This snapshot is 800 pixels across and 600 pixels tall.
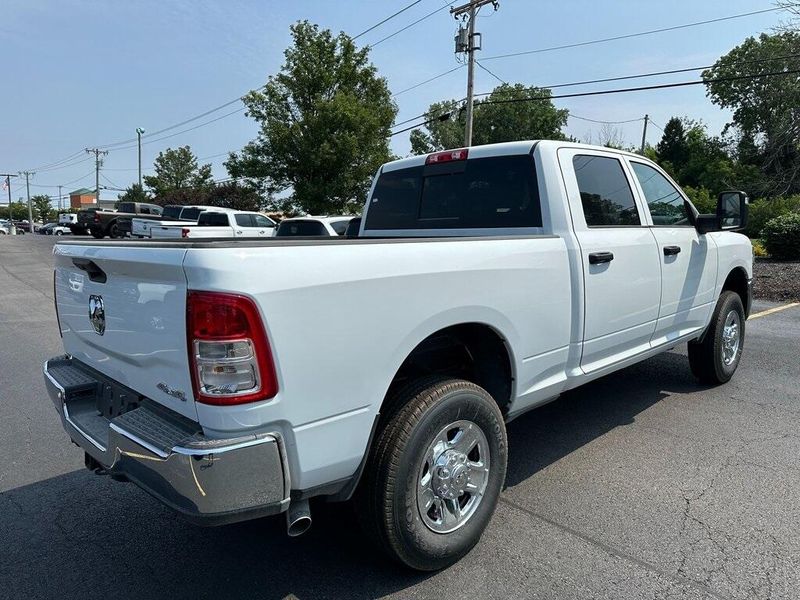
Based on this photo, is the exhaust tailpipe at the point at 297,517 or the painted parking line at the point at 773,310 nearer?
the exhaust tailpipe at the point at 297,517

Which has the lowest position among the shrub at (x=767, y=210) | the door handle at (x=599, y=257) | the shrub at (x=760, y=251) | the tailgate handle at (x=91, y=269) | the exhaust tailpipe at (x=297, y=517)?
the exhaust tailpipe at (x=297, y=517)

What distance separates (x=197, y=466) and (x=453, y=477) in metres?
1.22

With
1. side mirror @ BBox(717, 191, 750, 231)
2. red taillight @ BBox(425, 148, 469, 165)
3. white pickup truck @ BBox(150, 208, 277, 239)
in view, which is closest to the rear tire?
side mirror @ BBox(717, 191, 750, 231)

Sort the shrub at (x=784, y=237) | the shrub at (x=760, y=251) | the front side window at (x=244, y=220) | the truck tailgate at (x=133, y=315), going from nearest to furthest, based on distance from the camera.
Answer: the truck tailgate at (x=133, y=315) < the shrub at (x=784, y=237) < the shrub at (x=760, y=251) < the front side window at (x=244, y=220)

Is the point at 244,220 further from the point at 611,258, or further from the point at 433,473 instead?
the point at 433,473

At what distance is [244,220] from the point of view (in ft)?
69.0

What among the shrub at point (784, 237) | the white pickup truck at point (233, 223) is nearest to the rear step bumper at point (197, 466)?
the shrub at point (784, 237)

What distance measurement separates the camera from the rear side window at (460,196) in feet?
11.8

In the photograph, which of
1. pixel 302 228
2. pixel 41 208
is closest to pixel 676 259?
pixel 302 228

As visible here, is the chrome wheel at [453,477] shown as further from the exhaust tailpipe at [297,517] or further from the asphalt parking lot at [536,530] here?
the exhaust tailpipe at [297,517]

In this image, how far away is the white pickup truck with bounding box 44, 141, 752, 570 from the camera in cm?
196

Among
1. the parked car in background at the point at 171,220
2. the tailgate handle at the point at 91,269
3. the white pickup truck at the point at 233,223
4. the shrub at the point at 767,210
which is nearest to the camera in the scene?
A: the tailgate handle at the point at 91,269

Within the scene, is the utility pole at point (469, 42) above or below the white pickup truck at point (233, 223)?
above

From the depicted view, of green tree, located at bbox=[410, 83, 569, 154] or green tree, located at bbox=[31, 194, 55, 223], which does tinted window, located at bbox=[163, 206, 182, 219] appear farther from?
green tree, located at bbox=[31, 194, 55, 223]
